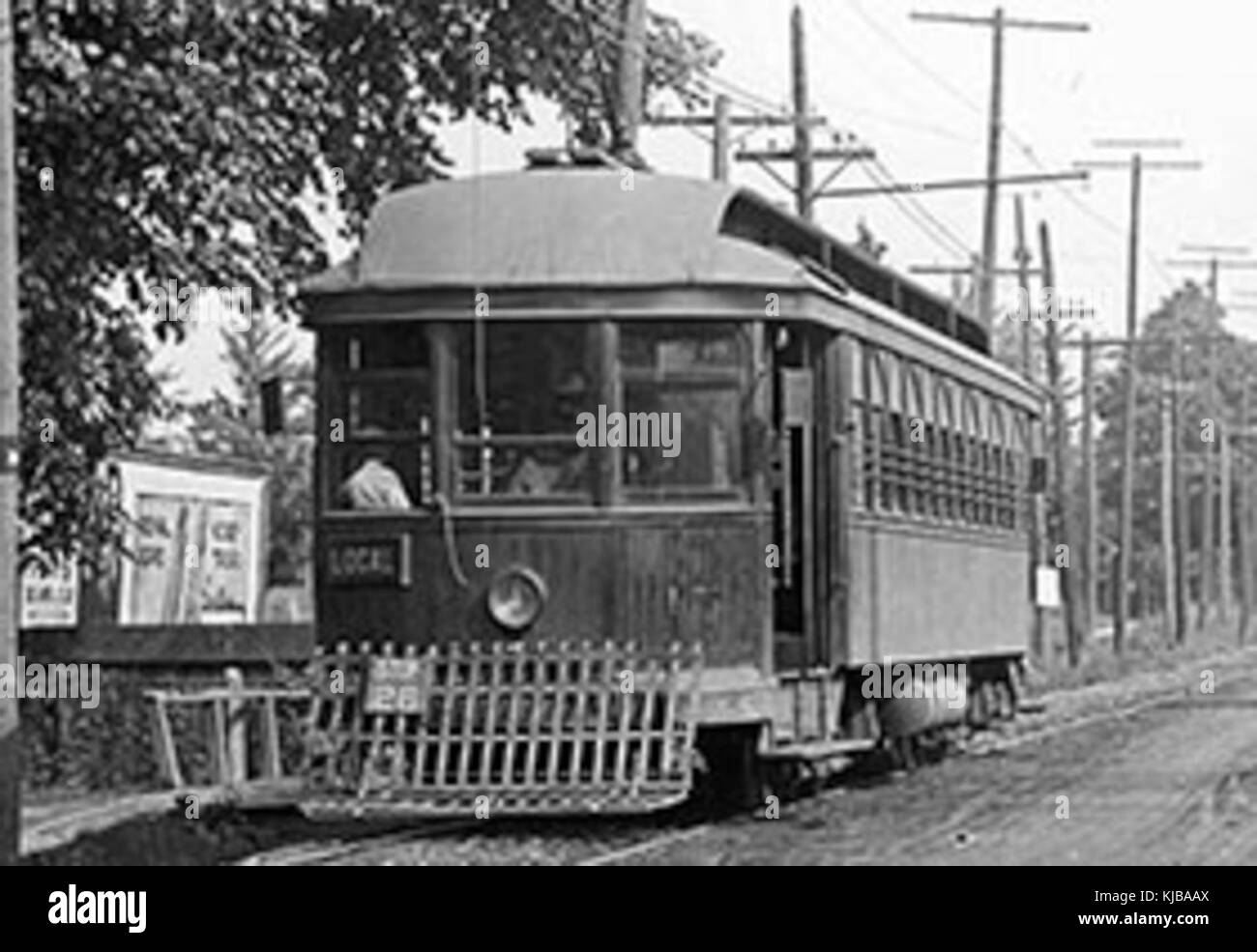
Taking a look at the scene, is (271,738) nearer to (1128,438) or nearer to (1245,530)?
(1128,438)

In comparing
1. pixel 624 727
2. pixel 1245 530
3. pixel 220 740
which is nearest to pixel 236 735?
pixel 220 740

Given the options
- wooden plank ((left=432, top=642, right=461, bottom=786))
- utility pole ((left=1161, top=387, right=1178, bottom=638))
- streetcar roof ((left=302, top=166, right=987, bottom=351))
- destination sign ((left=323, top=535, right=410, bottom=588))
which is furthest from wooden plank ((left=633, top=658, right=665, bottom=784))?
utility pole ((left=1161, top=387, right=1178, bottom=638))

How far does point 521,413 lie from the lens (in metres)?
14.6

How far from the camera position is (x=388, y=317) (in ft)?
48.6

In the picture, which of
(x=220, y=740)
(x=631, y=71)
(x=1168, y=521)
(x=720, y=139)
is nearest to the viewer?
(x=220, y=740)

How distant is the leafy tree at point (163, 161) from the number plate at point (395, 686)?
14.9 feet

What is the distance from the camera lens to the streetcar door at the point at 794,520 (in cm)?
1537

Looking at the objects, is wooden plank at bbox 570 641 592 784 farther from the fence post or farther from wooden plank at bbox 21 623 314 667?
wooden plank at bbox 21 623 314 667

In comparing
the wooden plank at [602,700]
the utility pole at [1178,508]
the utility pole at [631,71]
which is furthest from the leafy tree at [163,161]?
the utility pole at [1178,508]

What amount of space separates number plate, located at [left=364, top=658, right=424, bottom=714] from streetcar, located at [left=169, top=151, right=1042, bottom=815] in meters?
0.02

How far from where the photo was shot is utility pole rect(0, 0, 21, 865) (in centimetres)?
1277

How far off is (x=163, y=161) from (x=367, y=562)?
4022 mm

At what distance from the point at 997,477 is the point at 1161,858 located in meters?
10.3

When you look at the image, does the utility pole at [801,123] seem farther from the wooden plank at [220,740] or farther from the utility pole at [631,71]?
the wooden plank at [220,740]
